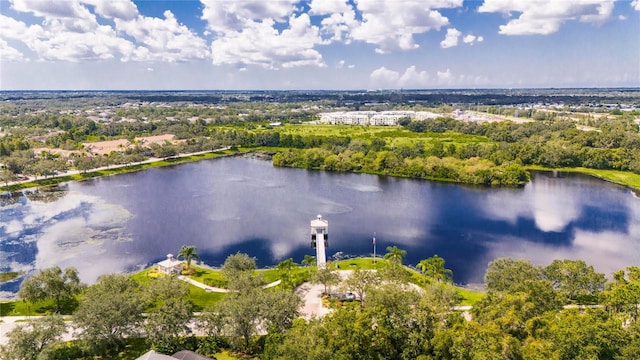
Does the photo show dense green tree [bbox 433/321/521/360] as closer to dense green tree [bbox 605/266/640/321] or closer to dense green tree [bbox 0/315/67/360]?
dense green tree [bbox 605/266/640/321]

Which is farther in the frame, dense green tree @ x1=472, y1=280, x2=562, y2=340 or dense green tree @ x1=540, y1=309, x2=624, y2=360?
dense green tree @ x1=472, y1=280, x2=562, y2=340

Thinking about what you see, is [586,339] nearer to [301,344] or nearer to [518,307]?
[518,307]

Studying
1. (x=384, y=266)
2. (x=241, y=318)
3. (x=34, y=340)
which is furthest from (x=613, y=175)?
(x=34, y=340)

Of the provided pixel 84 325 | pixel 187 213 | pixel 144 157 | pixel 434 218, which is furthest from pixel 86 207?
pixel 434 218

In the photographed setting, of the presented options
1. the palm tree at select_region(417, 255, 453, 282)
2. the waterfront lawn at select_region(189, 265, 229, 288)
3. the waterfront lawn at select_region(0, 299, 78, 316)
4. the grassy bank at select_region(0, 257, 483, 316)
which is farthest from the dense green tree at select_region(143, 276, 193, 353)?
the palm tree at select_region(417, 255, 453, 282)

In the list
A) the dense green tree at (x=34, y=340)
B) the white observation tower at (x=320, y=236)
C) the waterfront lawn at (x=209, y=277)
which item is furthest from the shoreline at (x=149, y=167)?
the dense green tree at (x=34, y=340)

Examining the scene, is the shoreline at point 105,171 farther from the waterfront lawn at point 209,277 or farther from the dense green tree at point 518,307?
the dense green tree at point 518,307

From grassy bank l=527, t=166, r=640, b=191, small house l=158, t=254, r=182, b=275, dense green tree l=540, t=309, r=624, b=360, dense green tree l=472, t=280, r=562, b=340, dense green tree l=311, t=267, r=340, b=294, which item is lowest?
small house l=158, t=254, r=182, b=275
